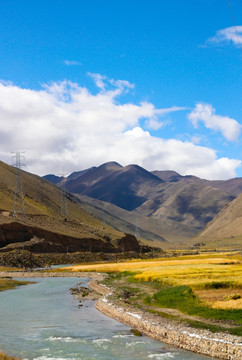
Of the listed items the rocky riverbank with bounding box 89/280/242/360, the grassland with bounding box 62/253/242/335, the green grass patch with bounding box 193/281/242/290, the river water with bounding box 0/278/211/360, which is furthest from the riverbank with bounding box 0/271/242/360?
the green grass patch with bounding box 193/281/242/290

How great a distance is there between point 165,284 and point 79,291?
37.8ft

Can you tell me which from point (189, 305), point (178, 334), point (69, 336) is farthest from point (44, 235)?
point (178, 334)

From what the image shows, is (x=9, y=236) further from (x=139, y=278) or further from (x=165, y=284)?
(x=165, y=284)

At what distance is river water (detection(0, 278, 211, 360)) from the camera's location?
22.8 metres

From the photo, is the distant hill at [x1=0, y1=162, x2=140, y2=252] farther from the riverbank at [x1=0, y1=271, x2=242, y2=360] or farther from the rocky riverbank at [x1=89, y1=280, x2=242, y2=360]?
the rocky riverbank at [x1=89, y1=280, x2=242, y2=360]

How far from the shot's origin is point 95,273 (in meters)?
80.8

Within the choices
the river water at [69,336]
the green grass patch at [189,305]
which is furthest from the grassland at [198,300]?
the river water at [69,336]

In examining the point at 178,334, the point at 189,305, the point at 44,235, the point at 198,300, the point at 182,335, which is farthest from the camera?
the point at 44,235

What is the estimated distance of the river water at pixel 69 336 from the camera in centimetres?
2281

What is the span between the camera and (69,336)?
27734mm

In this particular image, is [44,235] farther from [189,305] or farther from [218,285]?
[189,305]

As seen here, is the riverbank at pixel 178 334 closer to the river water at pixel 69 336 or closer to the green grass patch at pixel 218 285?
the river water at pixel 69 336

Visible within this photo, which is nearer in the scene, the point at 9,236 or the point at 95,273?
the point at 95,273

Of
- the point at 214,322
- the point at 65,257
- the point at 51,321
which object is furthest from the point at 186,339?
the point at 65,257
